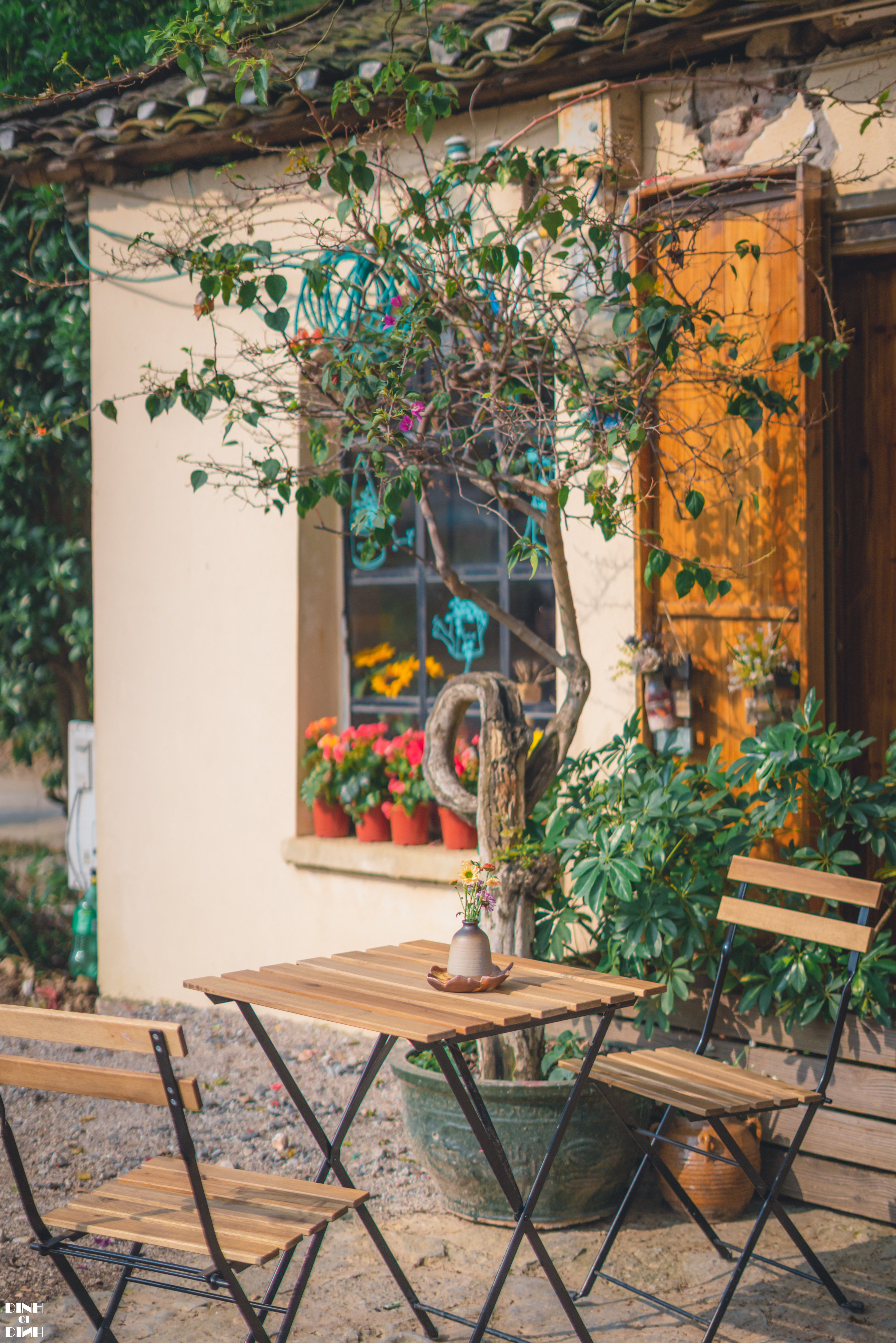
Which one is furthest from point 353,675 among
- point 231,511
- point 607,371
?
point 607,371

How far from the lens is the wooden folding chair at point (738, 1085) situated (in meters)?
3.19

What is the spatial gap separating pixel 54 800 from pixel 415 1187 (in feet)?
12.6

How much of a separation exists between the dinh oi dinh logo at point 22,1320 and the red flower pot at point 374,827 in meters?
2.62

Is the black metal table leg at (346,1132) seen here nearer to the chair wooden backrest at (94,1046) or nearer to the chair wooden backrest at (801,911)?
the chair wooden backrest at (94,1046)

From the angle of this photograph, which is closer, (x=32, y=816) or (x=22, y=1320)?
(x=22, y=1320)

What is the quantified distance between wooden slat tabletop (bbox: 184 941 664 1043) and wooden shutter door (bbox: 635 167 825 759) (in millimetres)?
1499

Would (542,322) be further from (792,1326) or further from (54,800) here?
(54,800)

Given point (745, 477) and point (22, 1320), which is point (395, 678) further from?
point (22, 1320)

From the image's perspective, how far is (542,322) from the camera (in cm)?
464

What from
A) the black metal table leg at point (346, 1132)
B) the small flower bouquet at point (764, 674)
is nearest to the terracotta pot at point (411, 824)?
the small flower bouquet at point (764, 674)

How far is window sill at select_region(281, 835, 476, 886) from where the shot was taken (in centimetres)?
542

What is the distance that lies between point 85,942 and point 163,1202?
419 cm

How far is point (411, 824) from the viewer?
18.4 ft

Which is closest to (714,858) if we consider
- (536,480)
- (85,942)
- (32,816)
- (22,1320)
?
(536,480)
